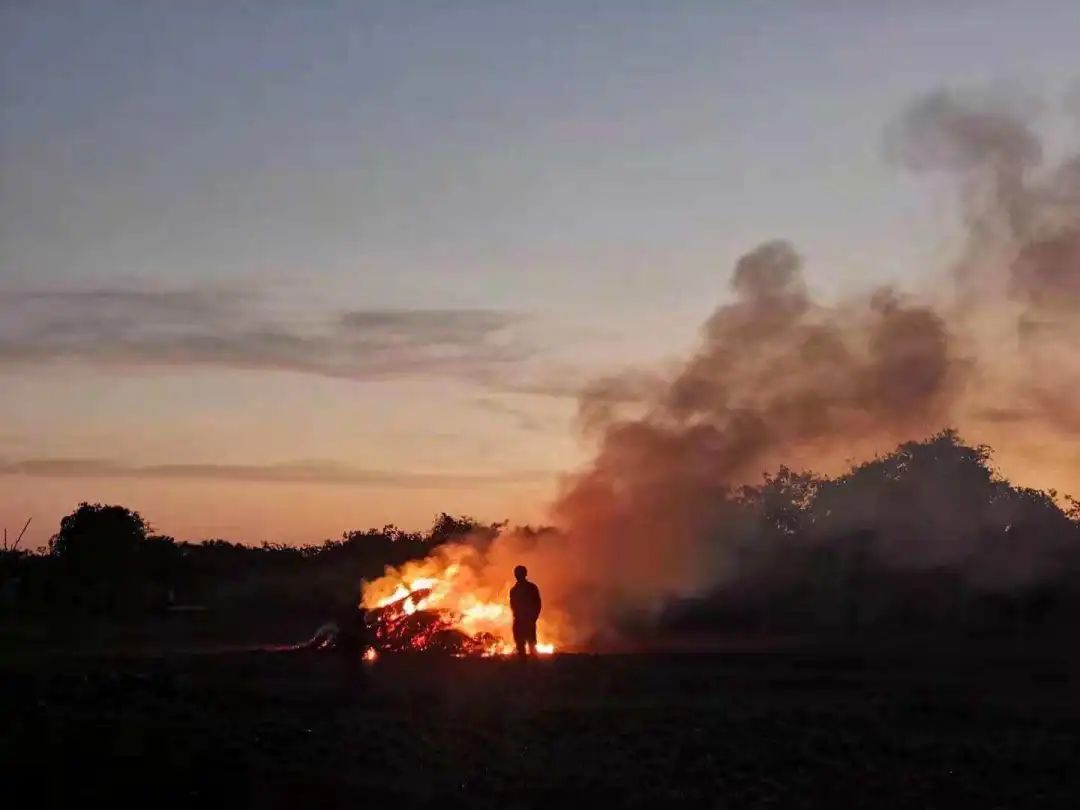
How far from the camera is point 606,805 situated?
14.2 m

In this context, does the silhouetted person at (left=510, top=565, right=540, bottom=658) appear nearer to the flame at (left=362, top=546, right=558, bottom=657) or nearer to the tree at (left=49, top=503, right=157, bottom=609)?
the flame at (left=362, top=546, right=558, bottom=657)

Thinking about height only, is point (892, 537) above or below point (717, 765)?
above

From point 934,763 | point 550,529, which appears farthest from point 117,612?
point 934,763

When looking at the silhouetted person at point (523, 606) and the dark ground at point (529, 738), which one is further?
the silhouetted person at point (523, 606)

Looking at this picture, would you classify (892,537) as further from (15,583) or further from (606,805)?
(606,805)

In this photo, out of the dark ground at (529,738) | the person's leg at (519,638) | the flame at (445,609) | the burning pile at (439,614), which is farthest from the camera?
the flame at (445,609)

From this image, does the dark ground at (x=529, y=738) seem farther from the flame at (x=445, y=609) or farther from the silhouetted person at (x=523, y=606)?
the flame at (x=445, y=609)

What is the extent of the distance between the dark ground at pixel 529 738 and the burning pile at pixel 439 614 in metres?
4.98

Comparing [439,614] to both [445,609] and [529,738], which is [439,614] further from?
[529,738]

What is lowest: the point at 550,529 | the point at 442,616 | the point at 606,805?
the point at 606,805

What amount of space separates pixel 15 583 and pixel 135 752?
125 ft

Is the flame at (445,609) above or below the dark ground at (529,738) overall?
above

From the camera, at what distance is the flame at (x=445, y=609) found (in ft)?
104

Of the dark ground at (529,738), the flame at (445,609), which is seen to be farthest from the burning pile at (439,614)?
the dark ground at (529,738)
